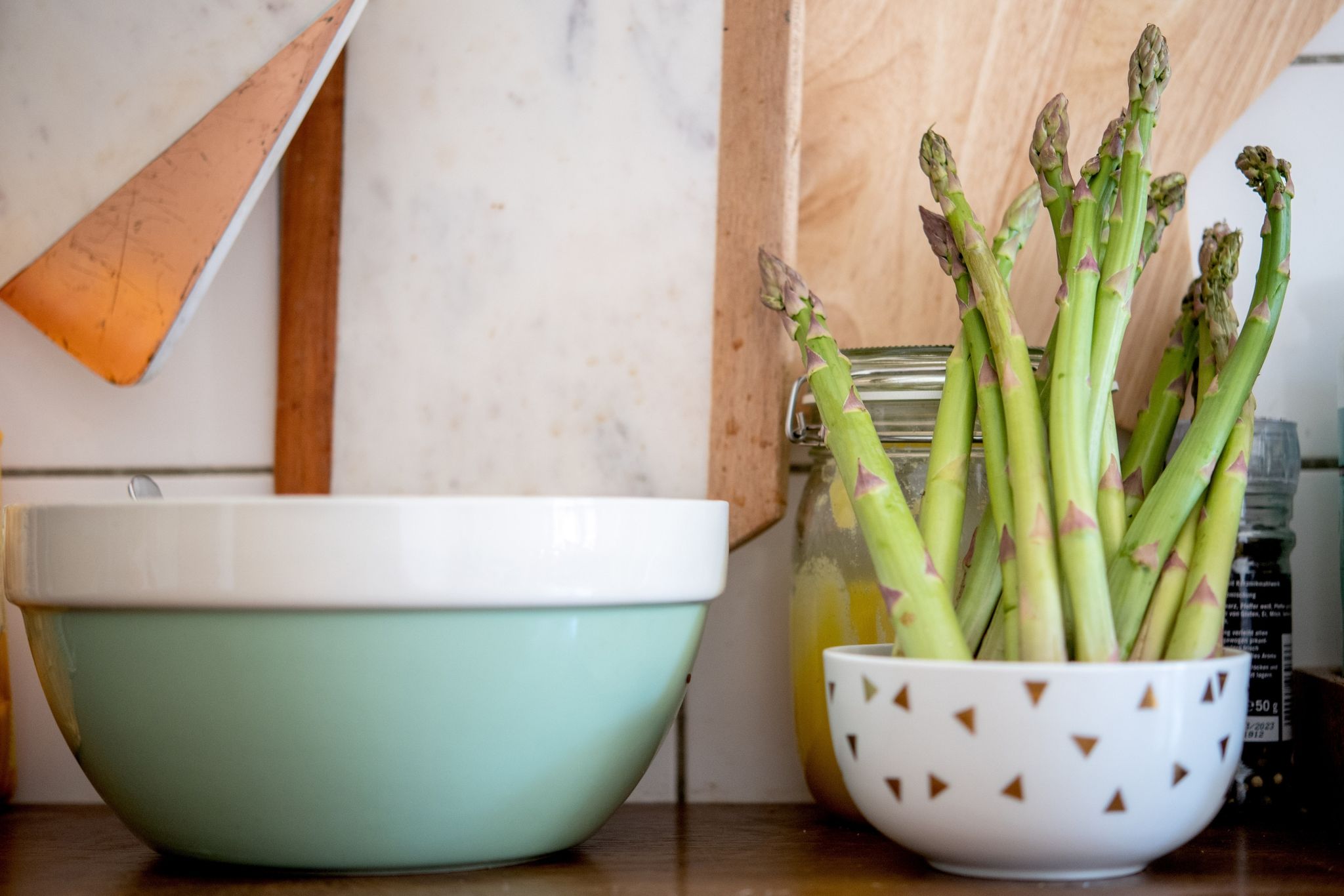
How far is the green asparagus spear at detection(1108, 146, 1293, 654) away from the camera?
0.49 m

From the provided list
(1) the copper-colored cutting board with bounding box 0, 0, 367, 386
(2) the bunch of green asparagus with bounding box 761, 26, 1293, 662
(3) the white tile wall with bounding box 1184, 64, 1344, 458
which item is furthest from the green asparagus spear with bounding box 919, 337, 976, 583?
(1) the copper-colored cutting board with bounding box 0, 0, 367, 386

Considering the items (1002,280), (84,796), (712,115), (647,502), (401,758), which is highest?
(712,115)

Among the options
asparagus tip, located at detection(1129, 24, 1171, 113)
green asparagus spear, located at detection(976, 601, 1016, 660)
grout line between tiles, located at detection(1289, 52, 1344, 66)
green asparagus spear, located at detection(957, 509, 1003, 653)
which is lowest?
green asparagus spear, located at detection(976, 601, 1016, 660)

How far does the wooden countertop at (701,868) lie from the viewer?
0.47m

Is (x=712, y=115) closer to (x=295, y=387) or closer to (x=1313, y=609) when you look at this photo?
(x=295, y=387)

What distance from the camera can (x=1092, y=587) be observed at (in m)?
0.47

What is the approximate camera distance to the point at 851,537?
62 cm

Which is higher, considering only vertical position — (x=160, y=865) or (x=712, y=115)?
(x=712, y=115)

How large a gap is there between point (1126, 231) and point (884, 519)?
0.59 ft

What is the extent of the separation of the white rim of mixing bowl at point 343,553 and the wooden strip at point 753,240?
19cm

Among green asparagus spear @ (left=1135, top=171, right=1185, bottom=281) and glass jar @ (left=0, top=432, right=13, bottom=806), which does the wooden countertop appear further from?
green asparagus spear @ (left=1135, top=171, right=1185, bottom=281)

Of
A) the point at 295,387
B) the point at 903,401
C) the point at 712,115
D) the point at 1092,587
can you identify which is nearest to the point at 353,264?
the point at 295,387

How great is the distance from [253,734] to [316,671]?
39 millimetres

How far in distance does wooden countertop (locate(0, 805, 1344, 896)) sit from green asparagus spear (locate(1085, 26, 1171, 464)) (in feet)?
0.63
